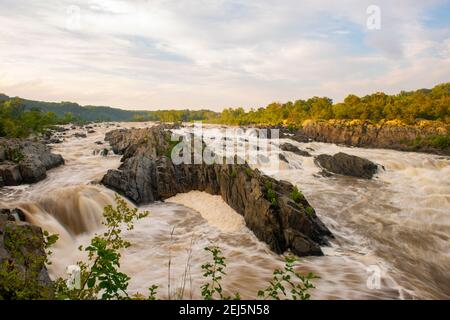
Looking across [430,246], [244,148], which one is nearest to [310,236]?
[430,246]

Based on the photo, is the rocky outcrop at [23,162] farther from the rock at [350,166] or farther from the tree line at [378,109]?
the tree line at [378,109]

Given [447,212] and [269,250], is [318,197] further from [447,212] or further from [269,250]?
[269,250]

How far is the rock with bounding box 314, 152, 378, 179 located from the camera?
105ft

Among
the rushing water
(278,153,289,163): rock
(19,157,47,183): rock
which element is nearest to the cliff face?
(278,153,289,163): rock

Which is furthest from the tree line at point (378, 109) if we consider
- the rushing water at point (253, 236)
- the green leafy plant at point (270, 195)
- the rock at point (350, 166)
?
the green leafy plant at point (270, 195)

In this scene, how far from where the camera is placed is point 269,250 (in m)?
14.4

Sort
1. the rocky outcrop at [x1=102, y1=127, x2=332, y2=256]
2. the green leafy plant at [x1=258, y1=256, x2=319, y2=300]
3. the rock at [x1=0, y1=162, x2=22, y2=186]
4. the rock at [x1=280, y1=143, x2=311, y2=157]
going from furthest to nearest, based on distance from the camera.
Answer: the rock at [x1=280, y1=143, x2=311, y2=157] < the rock at [x1=0, y1=162, x2=22, y2=186] < the rocky outcrop at [x1=102, y1=127, x2=332, y2=256] < the green leafy plant at [x1=258, y1=256, x2=319, y2=300]

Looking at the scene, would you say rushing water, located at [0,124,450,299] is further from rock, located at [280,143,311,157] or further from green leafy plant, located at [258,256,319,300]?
rock, located at [280,143,311,157]

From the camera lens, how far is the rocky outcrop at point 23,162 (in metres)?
Result: 21.1

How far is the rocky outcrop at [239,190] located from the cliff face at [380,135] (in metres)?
36.1

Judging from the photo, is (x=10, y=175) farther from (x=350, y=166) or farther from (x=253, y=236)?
(x=350, y=166)

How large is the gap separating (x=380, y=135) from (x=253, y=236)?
5241 cm

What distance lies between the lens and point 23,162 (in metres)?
23.0

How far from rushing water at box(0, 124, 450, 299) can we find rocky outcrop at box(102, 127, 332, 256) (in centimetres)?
74
